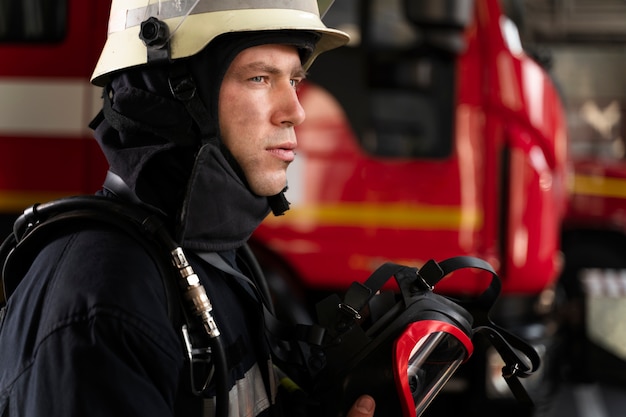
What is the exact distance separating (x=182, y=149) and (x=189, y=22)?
25 cm

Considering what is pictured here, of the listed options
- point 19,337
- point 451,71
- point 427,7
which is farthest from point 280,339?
point 451,71

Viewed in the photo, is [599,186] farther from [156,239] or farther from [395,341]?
[156,239]

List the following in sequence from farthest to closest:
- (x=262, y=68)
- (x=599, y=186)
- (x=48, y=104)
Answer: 1. (x=599, y=186)
2. (x=48, y=104)
3. (x=262, y=68)

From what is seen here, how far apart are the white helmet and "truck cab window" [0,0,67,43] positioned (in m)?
2.14

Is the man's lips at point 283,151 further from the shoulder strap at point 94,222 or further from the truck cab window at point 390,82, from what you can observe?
the truck cab window at point 390,82

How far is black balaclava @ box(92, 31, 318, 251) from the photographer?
5.34ft

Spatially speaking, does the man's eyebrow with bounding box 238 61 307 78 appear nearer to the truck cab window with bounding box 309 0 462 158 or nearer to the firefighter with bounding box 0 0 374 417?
the firefighter with bounding box 0 0 374 417

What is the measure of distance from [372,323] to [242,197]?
14.7 inches

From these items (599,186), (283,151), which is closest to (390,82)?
(283,151)

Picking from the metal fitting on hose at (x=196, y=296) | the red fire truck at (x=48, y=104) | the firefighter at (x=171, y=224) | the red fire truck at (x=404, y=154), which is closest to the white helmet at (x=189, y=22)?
the firefighter at (x=171, y=224)

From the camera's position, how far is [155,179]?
1654mm

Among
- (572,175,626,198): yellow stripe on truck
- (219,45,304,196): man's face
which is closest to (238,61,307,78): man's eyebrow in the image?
(219,45,304,196): man's face

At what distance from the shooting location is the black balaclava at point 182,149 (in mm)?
1627

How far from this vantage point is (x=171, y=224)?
163 cm
